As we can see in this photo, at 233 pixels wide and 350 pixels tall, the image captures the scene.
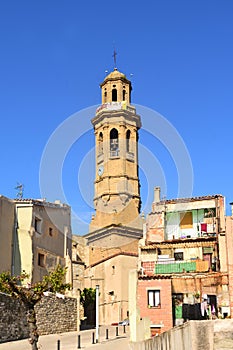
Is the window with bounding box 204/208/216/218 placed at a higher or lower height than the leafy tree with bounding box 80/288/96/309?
higher

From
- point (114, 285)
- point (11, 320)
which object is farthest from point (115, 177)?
point (11, 320)

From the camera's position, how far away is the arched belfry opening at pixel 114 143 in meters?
73.4

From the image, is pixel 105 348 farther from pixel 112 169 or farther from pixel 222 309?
pixel 112 169

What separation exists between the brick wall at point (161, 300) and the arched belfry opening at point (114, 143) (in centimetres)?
3774

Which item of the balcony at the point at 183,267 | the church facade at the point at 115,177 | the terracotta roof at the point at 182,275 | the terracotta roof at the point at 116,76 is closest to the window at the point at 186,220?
the balcony at the point at 183,267

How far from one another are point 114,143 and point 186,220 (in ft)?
95.6

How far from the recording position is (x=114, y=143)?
7419 centimetres

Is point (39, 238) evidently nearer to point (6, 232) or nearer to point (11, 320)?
point (6, 232)

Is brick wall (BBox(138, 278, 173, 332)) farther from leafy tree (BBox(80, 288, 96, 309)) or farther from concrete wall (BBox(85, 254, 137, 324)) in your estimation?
concrete wall (BBox(85, 254, 137, 324))

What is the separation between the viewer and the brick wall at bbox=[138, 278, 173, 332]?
36.2 m

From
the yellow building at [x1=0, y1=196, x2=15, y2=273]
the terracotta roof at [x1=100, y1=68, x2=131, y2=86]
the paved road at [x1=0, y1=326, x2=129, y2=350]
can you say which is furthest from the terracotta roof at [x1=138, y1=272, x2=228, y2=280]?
the terracotta roof at [x1=100, y1=68, x2=131, y2=86]

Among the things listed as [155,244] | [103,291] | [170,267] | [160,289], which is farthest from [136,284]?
[103,291]

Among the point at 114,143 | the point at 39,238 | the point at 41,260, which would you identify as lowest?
the point at 41,260

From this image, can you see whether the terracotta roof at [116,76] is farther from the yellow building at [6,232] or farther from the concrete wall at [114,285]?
the yellow building at [6,232]
